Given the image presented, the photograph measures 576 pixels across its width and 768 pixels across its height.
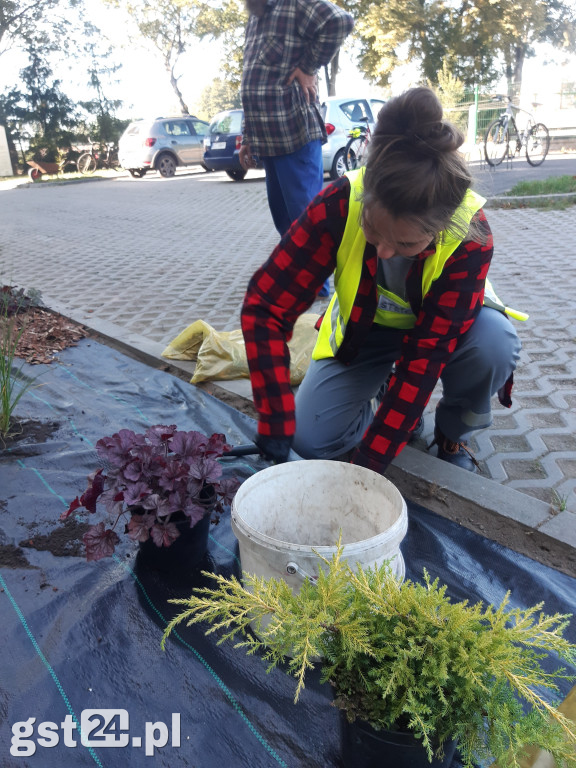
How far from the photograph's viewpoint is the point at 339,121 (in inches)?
474

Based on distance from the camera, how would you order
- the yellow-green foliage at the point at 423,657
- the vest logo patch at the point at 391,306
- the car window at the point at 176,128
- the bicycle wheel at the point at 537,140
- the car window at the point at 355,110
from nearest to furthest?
the yellow-green foliage at the point at 423,657 < the vest logo patch at the point at 391,306 < the car window at the point at 355,110 < the bicycle wheel at the point at 537,140 < the car window at the point at 176,128

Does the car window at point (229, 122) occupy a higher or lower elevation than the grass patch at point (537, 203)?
higher

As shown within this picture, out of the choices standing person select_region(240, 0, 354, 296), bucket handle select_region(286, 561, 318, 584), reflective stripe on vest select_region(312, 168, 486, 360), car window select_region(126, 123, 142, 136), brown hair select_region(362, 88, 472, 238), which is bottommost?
bucket handle select_region(286, 561, 318, 584)

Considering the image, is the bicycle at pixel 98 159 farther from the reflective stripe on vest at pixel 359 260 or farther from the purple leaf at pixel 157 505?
the purple leaf at pixel 157 505

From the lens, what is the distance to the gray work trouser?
2.18m

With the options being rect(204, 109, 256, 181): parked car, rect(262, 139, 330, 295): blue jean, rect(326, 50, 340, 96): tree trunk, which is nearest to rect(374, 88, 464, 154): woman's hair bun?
rect(262, 139, 330, 295): blue jean

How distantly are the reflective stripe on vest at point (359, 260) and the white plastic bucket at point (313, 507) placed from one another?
1.92 ft

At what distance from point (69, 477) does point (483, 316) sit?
1638 millimetres

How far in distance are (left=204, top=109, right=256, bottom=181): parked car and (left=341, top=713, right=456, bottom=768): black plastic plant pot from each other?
551 inches

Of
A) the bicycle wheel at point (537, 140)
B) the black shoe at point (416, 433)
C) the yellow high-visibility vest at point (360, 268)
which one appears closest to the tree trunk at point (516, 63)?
the bicycle wheel at point (537, 140)

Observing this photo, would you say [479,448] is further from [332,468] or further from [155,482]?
[155,482]

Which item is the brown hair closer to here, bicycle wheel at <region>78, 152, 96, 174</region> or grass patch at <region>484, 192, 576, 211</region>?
grass patch at <region>484, 192, 576, 211</region>

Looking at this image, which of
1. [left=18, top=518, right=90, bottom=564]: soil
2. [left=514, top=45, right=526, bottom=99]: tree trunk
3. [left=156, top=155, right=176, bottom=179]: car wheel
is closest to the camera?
[left=18, top=518, right=90, bottom=564]: soil

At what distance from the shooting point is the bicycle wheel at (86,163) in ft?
72.5
